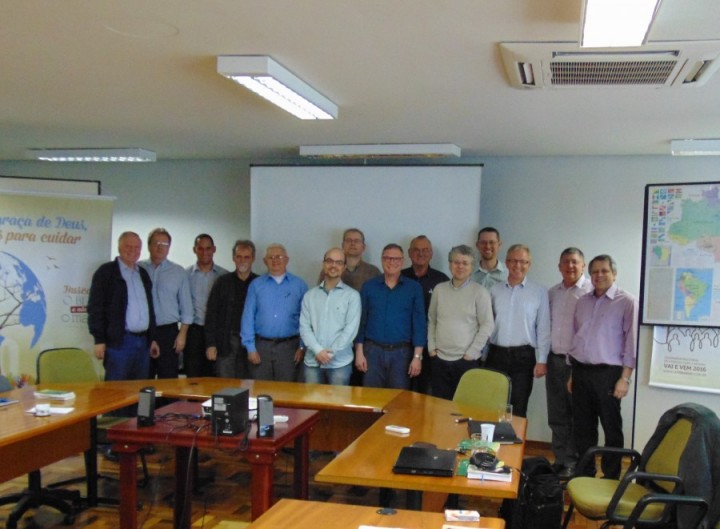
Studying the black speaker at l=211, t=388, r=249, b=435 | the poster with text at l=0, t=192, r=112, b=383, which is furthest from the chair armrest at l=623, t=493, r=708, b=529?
the poster with text at l=0, t=192, r=112, b=383

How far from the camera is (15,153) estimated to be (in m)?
7.20

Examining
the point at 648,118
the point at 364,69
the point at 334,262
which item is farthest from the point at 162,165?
the point at 648,118

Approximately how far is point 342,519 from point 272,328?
3.14 metres

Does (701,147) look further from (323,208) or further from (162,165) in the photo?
(162,165)

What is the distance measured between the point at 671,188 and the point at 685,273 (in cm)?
61

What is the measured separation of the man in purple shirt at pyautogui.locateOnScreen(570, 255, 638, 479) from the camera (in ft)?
15.3

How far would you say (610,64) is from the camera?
10.6 ft

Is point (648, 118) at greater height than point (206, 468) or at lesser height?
greater

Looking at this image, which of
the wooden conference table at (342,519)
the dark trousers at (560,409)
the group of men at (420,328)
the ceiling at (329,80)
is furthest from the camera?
the dark trousers at (560,409)

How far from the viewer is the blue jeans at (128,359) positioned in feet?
17.8

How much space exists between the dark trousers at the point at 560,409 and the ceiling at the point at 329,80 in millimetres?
1816

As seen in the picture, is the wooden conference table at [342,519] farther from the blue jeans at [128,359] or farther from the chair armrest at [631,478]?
the blue jeans at [128,359]

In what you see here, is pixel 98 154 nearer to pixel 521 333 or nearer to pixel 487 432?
pixel 521 333

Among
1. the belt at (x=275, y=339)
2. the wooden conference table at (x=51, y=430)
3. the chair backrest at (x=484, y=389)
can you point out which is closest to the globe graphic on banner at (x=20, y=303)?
the wooden conference table at (x=51, y=430)
